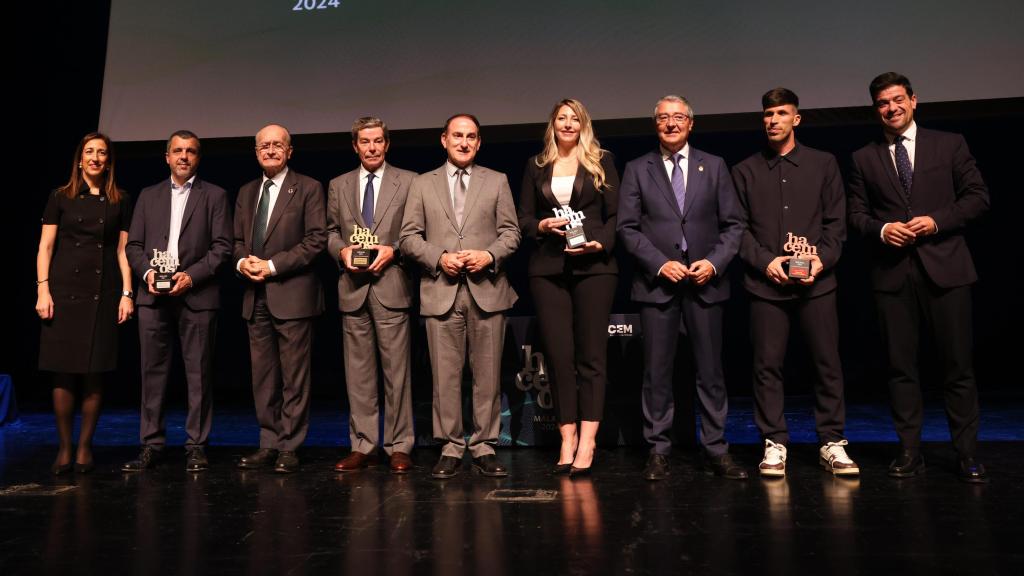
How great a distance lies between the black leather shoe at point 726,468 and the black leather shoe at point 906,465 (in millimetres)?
621

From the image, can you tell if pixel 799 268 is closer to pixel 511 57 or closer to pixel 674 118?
pixel 674 118

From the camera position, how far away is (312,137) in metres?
4.80

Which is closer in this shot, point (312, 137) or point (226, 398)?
point (312, 137)

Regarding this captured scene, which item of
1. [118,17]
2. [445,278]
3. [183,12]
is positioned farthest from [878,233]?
[118,17]

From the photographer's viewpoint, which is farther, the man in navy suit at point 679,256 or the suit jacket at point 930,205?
the man in navy suit at point 679,256

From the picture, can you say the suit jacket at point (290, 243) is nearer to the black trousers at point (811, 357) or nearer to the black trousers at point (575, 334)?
the black trousers at point (575, 334)

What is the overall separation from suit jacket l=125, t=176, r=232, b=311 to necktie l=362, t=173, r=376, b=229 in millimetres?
748

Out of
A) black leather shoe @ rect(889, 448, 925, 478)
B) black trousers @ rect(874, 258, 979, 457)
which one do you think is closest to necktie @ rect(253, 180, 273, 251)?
black trousers @ rect(874, 258, 979, 457)

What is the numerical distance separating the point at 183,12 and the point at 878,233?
14.3ft

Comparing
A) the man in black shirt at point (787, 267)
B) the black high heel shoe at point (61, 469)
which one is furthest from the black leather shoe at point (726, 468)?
the black high heel shoe at point (61, 469)

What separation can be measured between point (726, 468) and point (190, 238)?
107 inches

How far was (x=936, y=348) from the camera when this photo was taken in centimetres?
327

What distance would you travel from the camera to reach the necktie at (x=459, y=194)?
350 cm

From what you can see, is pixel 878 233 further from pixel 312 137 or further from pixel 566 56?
pixel 312 137
